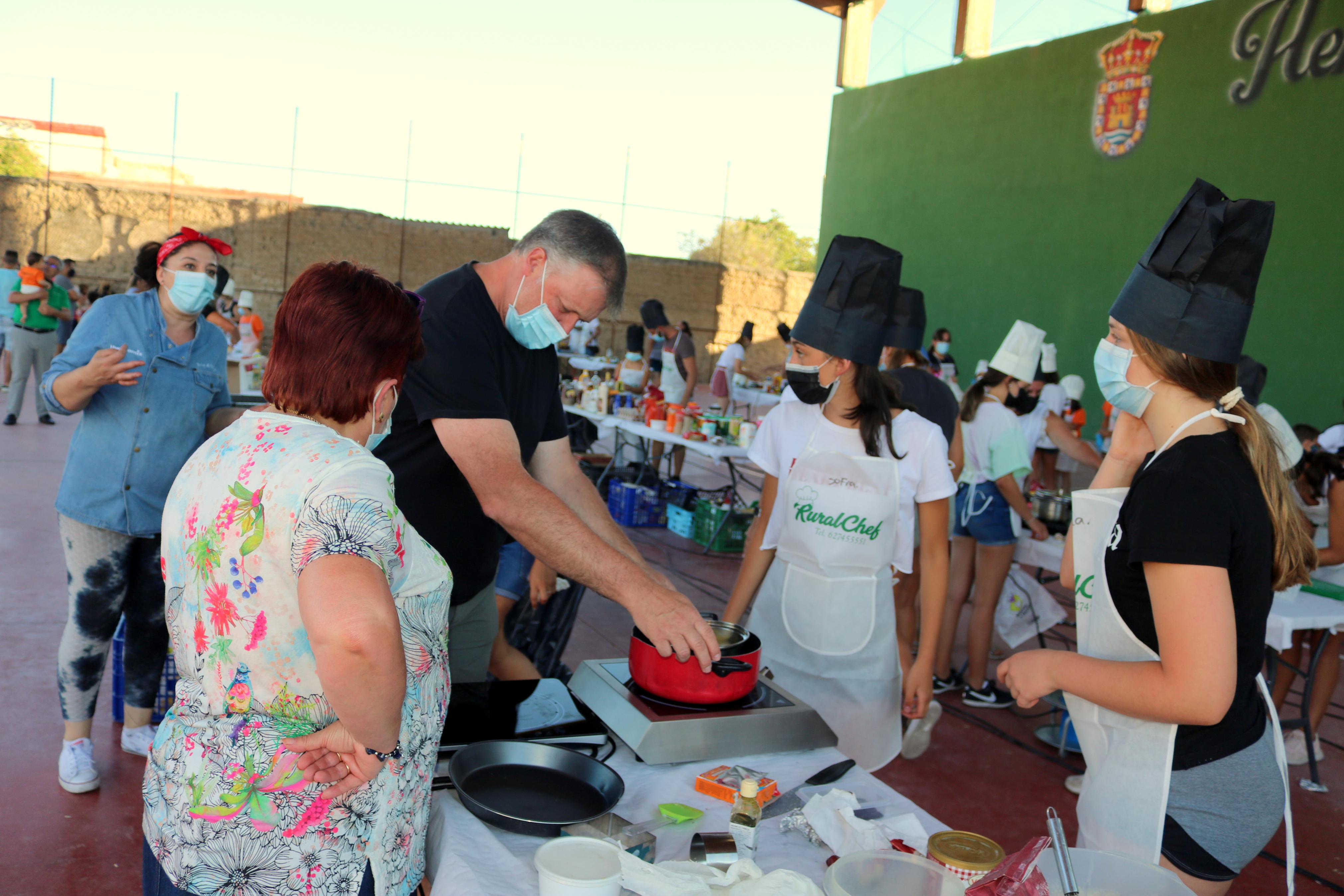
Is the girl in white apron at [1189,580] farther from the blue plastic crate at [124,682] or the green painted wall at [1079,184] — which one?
the green painted wall at [1079,184]

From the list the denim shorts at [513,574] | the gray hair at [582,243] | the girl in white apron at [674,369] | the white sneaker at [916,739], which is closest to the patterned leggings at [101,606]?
the denim shorts at [513,574]

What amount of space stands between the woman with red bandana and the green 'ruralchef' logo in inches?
71.2

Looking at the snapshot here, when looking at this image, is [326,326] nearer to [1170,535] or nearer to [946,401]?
[1170,535]

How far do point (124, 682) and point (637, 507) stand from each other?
14.8 feet

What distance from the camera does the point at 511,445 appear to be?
73.7 inches

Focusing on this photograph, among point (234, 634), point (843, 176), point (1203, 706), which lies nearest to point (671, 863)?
point (234, 634)

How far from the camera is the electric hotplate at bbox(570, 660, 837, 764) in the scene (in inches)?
62.1

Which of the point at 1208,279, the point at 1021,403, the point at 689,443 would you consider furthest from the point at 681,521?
the point at 1208,279

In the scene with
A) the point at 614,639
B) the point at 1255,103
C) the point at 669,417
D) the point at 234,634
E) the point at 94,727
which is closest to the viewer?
the point at 234,634

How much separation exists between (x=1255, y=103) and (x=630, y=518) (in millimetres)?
8049

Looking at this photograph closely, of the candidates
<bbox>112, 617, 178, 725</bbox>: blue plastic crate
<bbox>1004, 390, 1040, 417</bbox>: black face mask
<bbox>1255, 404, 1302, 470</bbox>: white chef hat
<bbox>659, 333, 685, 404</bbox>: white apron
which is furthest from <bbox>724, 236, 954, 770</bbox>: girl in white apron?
<bbox>659, 333, 685, 404</bbox>: white apron

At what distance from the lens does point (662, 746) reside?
1.57 metres

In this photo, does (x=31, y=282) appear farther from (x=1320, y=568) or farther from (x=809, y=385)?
(x=1320, y=568)

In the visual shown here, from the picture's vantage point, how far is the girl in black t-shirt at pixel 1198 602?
136 centimetres
